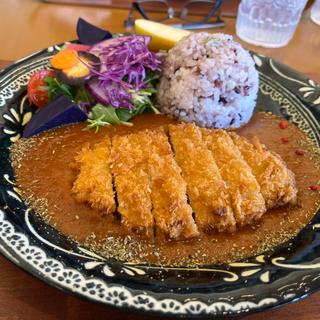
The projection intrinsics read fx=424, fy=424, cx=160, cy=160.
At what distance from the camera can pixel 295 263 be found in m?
1.40

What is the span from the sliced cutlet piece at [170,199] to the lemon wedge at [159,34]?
856mm

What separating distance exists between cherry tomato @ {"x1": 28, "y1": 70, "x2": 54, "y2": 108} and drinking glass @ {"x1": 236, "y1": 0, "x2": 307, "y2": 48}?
5.04 feet

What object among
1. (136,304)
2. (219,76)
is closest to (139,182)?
(136,304)

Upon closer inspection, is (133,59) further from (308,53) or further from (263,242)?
(308,53)

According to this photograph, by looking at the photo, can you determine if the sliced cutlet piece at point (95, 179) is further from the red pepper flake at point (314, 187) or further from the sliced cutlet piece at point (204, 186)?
the red pepper flake at point (314, 187)

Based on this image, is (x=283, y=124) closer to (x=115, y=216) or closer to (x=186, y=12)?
(x=115, y=216)

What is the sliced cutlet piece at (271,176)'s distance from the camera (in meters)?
1.60

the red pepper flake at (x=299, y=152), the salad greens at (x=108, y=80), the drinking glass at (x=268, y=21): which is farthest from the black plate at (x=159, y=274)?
the drinking glass at (x=268, y=21)

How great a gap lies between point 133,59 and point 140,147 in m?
0.63

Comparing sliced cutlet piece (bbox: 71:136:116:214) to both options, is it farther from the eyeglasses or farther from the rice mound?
the eyeglasses

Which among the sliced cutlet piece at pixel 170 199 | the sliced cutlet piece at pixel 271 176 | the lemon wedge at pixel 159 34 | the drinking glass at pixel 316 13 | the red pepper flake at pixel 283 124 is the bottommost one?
the drinking glass at pixel 316 13

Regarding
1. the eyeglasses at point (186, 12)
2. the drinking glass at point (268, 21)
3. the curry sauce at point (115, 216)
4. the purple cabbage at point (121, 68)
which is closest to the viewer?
the curry sauce at point (115, 216)


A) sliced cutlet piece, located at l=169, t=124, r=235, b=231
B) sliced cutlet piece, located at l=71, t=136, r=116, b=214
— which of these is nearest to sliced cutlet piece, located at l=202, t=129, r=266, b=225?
sliced cutlet piece, located at l=169, t=124, r=235, b=231

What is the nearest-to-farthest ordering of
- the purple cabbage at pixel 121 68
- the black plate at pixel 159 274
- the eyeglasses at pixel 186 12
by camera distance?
the black plate at pixel 159 274 → the purple cabbage at pixel 121 68 → the eyeglasses at pixel 186 12
